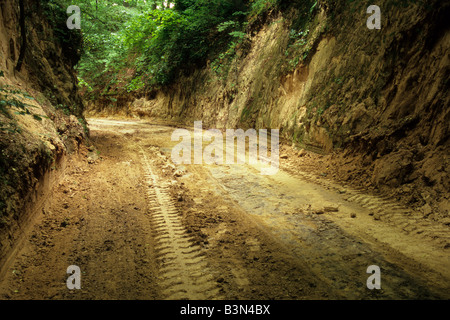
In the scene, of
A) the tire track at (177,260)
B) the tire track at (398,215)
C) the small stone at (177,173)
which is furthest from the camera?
the small stone at (177,173)

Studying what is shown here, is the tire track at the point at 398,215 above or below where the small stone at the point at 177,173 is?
below

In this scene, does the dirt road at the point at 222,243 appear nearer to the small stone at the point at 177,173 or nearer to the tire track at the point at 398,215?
the tire track at the point at 398,215

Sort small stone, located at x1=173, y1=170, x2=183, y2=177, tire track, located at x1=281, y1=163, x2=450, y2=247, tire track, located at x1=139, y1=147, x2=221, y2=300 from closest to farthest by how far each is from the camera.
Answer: tire track, located at x1=139, y1=147, x2=221, y2=300, tire track, located at x1=281, y1=163, x2=450, y2=247, small stone, located at x1=173, y1=170, x2=183, y2=177

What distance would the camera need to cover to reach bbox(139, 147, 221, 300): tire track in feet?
7.85

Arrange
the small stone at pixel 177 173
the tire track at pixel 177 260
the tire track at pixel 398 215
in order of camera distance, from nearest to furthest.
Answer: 1. the tire track at pixel 177 260
2. the tire track at pixel 398 215
3. the small stone at pixel 177 173

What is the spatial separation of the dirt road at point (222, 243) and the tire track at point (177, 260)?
0.01 meters

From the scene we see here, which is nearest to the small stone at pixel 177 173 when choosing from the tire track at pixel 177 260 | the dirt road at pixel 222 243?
the dirt road at pixel 222 243

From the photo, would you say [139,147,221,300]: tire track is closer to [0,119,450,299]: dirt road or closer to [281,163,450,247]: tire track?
[0,119,450,299]: dirt road

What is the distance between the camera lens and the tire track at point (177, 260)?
2393 millimetres

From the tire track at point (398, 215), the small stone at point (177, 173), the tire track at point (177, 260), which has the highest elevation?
the small stone at point (177, 173)

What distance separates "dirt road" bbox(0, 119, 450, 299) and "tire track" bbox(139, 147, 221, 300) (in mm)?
13

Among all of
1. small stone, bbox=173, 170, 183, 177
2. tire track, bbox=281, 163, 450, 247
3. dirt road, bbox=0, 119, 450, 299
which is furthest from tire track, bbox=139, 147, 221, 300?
tire track, bbox=281, 163, 450, 247

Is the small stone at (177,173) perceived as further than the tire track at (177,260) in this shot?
Yes
